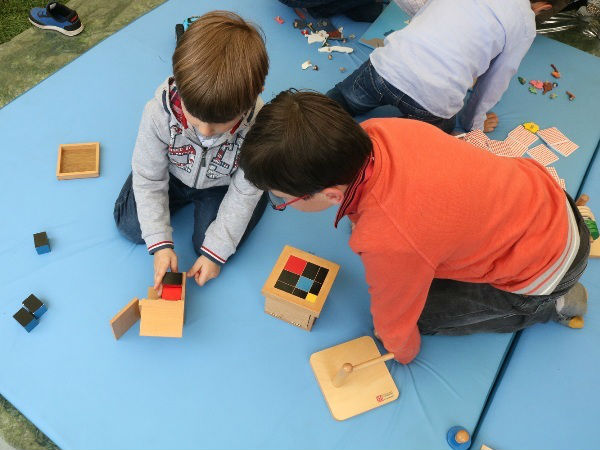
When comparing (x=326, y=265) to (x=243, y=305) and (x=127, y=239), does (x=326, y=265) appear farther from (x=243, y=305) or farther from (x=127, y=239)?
(x=127, y=239)

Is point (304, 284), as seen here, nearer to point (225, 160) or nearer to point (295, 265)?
point (295, 265)

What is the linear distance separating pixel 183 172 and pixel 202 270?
25cm

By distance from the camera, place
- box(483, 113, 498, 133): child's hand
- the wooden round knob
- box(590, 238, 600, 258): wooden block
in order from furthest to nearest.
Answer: box(483, 113, 498, 133): child's hand, box(590, 238, 600, 258): wooden block, the wooden round knob

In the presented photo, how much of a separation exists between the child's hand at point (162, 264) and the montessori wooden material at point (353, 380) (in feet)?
1.36

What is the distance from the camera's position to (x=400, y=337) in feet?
3.42

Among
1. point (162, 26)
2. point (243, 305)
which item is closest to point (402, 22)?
point (162, 26)

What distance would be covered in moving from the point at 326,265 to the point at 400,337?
0.80ft

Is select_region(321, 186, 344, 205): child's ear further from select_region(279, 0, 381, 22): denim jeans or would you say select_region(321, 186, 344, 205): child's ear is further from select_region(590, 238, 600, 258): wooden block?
select_region(279, 0, 381, 22): denim jeans

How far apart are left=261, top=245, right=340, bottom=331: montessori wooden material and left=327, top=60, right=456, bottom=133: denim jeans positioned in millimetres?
605

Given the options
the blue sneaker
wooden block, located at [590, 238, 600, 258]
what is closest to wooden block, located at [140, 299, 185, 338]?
wooden block, located at [590, 238, 600, 258]

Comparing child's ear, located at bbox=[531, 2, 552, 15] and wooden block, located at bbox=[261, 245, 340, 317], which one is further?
child's ear, located at bbox=[531, 2, 552, 15]

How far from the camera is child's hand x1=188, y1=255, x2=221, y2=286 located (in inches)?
48.6

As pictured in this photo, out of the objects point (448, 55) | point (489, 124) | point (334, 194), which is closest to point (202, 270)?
point (334, 194)

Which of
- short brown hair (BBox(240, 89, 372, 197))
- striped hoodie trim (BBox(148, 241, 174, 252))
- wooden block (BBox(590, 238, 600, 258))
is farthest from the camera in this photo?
wooden block (BBox(590, 238, 600, 258))
